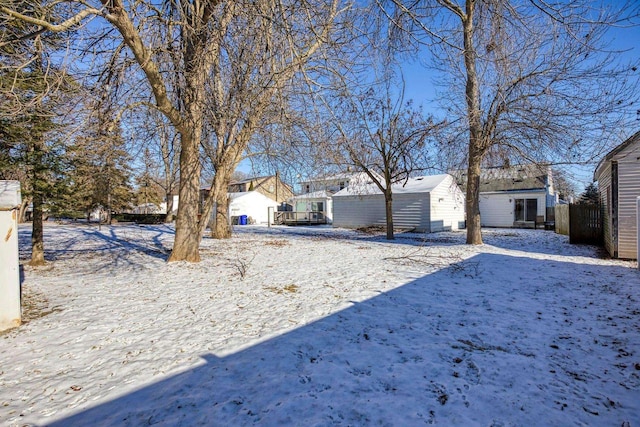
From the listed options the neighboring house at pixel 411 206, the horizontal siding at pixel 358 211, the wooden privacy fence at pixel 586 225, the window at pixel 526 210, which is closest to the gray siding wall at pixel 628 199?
A: the wooden privacy fence at pixel 586 225

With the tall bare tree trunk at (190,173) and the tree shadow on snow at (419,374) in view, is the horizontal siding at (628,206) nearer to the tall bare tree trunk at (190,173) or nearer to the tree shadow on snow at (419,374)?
the tree shadow on snow at (419,374)

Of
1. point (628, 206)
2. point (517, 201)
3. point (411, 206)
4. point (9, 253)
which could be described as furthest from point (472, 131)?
point (517, 201)

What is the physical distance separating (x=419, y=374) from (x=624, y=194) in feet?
Result: 30.0

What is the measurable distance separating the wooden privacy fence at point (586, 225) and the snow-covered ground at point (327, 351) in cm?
646

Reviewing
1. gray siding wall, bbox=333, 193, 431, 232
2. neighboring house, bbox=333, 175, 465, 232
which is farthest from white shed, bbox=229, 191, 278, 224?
neighboring house, bbox=333, 175, 465, 232

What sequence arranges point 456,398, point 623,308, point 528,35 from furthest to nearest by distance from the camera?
point 528,35 → point 623,308 → point 456,398

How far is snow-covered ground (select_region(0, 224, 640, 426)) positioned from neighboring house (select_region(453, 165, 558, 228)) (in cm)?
1578

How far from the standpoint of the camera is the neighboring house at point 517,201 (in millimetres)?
20734

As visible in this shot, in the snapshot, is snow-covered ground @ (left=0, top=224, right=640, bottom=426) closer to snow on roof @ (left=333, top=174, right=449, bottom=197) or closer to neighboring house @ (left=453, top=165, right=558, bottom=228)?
snow on roof @ (left=333, top=174, right=449, bottom=197)

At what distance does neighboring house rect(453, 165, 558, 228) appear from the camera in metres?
20.7

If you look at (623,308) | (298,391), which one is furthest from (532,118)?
(298,391)

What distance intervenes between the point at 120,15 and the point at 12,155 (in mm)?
4821

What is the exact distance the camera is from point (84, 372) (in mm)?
3025

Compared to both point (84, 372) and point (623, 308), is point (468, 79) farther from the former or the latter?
point (84, 372)
